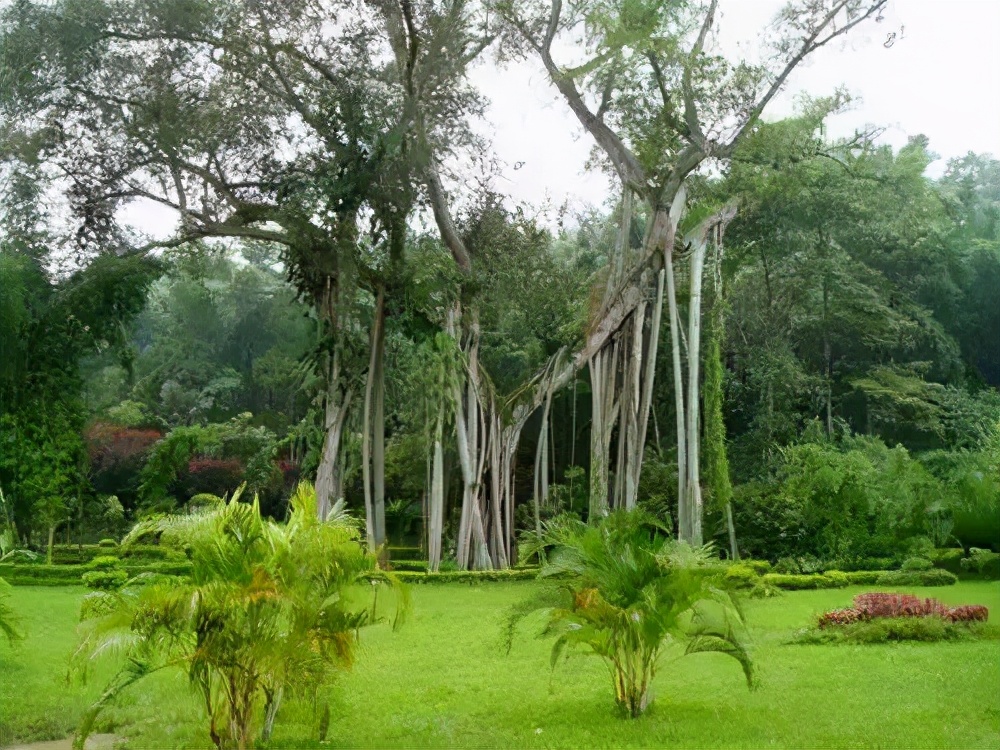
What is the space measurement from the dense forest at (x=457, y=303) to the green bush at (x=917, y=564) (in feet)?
0.43

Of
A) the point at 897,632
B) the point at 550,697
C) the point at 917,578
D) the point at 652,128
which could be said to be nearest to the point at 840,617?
the point at 897,632

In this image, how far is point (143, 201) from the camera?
5863 mm

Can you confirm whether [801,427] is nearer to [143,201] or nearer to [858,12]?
[858,12]

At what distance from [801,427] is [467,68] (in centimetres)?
303

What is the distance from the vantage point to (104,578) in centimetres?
510

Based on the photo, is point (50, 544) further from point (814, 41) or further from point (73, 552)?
point (814, 41)

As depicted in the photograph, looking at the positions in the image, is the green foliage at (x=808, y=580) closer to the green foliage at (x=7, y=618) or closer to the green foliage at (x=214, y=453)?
the green foliage at (x=214, y=453)

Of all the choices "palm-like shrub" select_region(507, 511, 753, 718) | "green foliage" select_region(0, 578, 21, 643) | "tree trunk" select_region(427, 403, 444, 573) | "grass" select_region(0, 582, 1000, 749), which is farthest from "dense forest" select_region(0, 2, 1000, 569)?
"palm-like shrub" select_region(507, 511, 753, 718)

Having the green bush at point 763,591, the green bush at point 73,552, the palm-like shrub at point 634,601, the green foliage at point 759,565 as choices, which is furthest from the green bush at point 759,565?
the green bush at point 73,552

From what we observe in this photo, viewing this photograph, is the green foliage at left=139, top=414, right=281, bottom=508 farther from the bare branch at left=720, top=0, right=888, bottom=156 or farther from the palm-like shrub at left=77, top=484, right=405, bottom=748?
the bare branch at left=720, top=0, right=888, bottom=156

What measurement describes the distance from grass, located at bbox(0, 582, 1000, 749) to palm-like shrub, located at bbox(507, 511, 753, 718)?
29cm

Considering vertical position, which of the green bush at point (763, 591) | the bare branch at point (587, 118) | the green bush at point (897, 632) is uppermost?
the bare branch at point (587, 118)

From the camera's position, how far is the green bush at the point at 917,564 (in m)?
5.42

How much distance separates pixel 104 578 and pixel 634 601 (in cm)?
282
